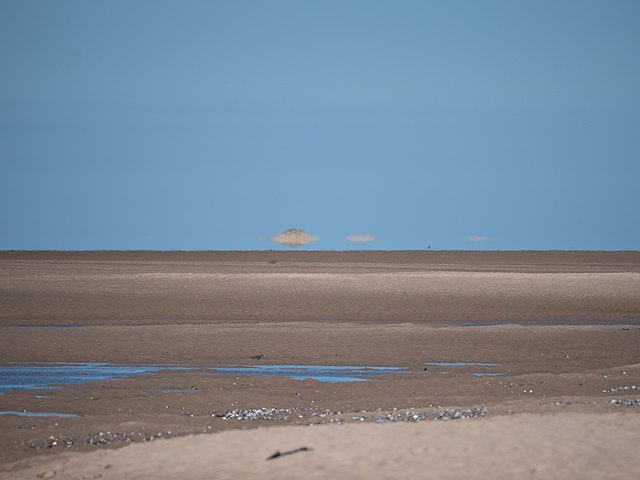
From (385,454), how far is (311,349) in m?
12.2

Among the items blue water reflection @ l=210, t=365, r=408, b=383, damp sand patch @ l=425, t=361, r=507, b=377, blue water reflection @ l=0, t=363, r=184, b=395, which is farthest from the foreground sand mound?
damp sand patch @ l=425, t=361, r=507, b=377

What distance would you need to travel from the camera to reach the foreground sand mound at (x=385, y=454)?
1120 cm

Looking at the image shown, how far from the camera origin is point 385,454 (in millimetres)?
11852

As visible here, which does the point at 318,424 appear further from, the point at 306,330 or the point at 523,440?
the point at 306,330

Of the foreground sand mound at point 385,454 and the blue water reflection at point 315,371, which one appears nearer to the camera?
the foreground sand mound at point 385,454

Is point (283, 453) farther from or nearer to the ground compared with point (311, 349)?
nearer to the ground

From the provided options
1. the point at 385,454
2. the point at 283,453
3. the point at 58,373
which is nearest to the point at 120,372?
the point at 58,373

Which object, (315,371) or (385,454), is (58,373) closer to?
(315,371)

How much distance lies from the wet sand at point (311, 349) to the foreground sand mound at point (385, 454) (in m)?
0.15

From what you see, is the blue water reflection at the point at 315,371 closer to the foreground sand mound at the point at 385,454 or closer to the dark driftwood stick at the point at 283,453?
the foreground sand mound at the point at 385,454

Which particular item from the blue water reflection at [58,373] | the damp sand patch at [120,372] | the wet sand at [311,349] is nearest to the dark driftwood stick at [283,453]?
the wet sand at [311,349]

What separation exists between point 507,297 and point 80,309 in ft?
57.8

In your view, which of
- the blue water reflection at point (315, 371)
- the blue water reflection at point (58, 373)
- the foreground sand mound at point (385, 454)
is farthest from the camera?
the blue water reflection at point (315, 371)

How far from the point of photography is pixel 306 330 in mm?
28078
